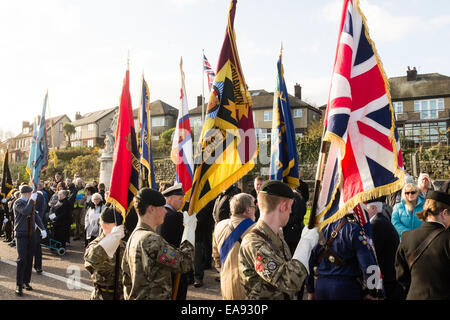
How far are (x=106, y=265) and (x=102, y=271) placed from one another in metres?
0.07

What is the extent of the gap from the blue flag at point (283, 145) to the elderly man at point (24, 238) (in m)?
4.99

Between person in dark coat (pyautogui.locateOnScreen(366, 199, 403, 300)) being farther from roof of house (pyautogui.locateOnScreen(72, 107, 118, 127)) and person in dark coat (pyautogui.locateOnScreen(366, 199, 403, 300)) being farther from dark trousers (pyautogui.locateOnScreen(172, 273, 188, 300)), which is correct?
roof of house (pyautogui.locateOnScreen(72, 107, 118, 127))

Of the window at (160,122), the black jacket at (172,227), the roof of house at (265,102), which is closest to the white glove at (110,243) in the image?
the black jacket at (172,227)

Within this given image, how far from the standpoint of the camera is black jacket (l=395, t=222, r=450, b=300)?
131 inches

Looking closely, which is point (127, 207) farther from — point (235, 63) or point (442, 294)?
point (442, 294)

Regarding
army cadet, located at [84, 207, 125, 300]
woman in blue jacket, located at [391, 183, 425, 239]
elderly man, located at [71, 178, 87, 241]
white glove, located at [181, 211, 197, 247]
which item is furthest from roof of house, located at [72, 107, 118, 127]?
white glove, located at [181, 211, 197, 247]

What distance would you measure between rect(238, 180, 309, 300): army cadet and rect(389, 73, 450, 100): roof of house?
42727 mm

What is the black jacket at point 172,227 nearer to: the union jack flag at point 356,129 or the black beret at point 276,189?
the union jack flag at point 356,129

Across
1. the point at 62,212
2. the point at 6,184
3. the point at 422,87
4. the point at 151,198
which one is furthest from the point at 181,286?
the point at 422,87

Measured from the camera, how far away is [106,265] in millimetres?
3924

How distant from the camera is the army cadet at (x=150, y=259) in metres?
3.21

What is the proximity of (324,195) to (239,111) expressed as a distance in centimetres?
184
